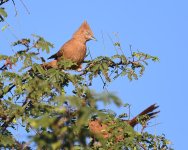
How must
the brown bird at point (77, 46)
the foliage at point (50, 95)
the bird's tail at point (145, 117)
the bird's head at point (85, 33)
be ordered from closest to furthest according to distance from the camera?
1. the foliage at point (50, 95)
2. the bird's tail at point (145, 117)
3. the brown bird at point (77, 46)
4. the bird's head at point (85, 33)

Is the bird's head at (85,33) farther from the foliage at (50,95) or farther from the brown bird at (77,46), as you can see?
the foliage at (50,95)

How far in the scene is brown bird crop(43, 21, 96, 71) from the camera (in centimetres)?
798

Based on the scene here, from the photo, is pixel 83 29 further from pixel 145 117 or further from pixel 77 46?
pixel 145 117

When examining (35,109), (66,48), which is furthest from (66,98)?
(66,48)

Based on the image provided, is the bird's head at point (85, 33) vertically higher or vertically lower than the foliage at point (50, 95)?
higher

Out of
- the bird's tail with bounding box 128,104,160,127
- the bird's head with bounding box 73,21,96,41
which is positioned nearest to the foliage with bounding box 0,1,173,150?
the bird's tail with bounding box 128,104,160,127

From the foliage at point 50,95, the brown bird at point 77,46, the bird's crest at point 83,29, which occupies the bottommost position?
the foliage at point 50,95

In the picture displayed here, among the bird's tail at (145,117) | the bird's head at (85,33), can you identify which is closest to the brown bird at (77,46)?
the bird's head at (85,33)

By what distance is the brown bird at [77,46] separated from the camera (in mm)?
7980

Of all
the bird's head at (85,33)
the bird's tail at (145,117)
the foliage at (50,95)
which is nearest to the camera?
the foliage at (50,95)

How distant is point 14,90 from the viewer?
5.04m

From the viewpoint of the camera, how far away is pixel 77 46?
8.38m

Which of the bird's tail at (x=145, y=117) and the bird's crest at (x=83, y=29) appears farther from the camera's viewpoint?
the bird's crest at (x=83, y=29)

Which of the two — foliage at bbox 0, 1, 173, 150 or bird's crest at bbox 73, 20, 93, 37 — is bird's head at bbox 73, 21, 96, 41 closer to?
bird's crest at bbox 73, 20, 93, 37
